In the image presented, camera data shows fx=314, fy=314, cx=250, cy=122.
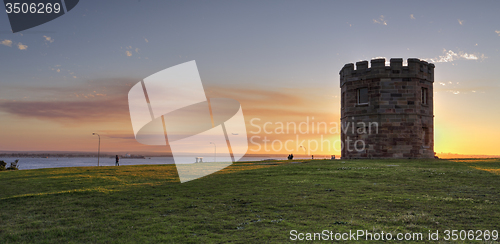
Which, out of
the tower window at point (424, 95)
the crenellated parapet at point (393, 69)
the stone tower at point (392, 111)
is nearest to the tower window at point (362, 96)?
the stone tower at point (392, 111)

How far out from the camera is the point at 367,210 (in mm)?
12328

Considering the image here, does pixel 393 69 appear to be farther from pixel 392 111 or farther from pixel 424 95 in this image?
pixel 424 95

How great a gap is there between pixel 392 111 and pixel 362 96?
4.31 meters

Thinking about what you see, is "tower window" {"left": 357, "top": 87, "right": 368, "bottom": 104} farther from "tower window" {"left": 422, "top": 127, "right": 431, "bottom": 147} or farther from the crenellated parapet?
"tower window" {"left": 422, "top": 127, "right": 431, "bottom": 147}

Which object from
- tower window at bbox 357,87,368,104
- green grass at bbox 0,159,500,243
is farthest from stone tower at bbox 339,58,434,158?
green grass at bbox 0,159,500,243

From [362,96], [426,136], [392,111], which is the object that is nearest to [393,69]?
[362,96]

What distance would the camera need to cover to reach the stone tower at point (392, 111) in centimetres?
4047

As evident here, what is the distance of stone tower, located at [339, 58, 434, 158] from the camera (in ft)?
133

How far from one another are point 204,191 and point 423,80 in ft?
119

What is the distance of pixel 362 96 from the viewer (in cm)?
4266

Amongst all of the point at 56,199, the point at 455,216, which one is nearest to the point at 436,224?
the point at 455,216

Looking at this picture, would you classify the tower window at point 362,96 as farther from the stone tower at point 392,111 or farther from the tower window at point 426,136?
the tower window at point 426,136

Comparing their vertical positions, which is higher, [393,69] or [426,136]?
[393,69]

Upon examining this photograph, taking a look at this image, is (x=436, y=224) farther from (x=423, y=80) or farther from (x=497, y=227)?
(x=423, y=80)
